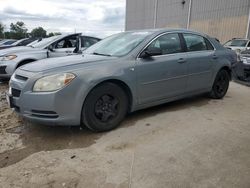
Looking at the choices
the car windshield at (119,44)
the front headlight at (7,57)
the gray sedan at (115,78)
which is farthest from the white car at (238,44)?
the front headlight at (7,57)

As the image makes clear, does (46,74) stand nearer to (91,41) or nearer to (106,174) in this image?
(106,174)

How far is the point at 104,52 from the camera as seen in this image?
4.46m

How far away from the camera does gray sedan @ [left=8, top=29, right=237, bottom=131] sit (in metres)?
3.40

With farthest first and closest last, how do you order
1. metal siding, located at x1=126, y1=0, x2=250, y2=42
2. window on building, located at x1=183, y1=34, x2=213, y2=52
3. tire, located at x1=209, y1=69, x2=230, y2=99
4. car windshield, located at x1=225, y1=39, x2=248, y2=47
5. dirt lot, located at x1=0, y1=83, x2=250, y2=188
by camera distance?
metal siding, located at x1=126, y1=0, x2=250, y2=42, car windshield, located at x1=225, y1=39, x2=248, y2=47, tire, located at x1=209, y1=69, x2=230, y2=99, window on building, located at x1=183, y1=34, x2=213, y2=52, dirt lot, located at x1=0, y1=83, x2=250, y2=188

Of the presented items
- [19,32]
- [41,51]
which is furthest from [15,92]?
→ [19,32]


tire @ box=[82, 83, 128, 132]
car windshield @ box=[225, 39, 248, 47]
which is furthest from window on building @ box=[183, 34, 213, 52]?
car windshield @ box=[225, 39, 248, 47]

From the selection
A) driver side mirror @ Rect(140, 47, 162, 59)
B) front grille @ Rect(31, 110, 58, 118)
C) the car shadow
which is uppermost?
driver side mirror @ Rect(140, 47, 162, 59)

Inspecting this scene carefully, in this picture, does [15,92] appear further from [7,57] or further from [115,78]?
[7,57]

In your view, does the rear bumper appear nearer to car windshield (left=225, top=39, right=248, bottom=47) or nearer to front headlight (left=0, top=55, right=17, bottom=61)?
front headlight (left=0, top=55, right=17, bottom=61)

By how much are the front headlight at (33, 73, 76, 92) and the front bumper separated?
53 mm

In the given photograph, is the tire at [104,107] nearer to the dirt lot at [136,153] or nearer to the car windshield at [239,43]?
the dirt lot at [136,153]

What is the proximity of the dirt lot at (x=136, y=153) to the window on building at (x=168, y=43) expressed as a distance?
1.11m

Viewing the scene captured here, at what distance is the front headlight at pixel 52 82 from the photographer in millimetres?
3357

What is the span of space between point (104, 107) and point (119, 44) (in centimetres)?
130
